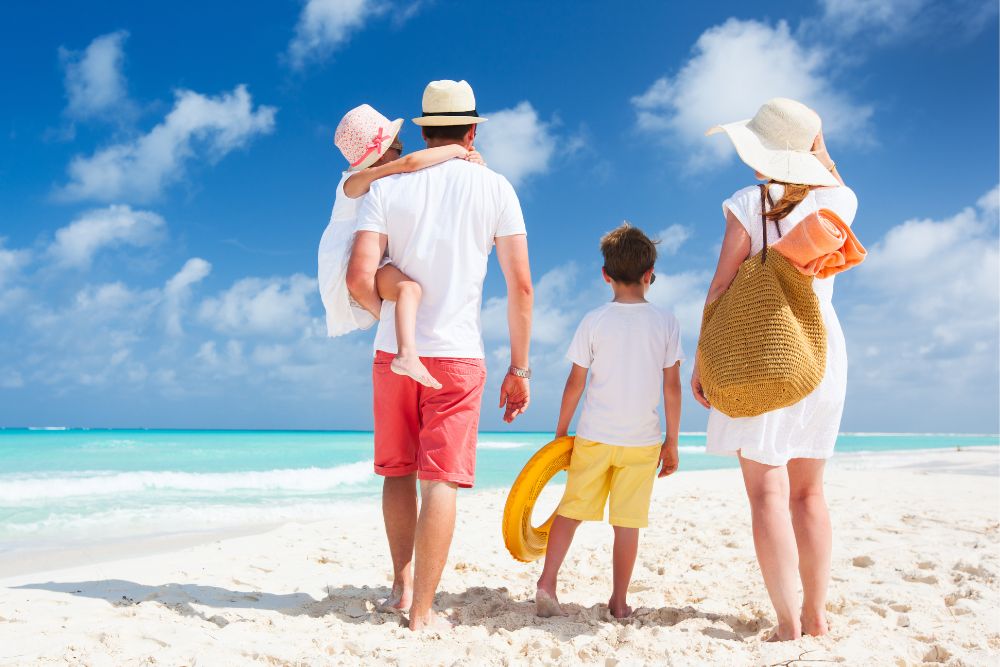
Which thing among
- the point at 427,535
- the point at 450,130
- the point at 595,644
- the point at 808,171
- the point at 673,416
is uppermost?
the point at 450,130

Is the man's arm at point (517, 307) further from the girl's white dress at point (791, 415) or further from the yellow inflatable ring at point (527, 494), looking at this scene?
the girl's white dress at point (791, 415)

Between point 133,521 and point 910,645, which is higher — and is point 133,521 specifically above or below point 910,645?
below

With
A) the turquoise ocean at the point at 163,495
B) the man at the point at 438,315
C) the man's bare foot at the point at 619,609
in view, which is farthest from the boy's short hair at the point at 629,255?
the turquoise ocean at the point at 163,495

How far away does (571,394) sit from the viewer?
3.27m

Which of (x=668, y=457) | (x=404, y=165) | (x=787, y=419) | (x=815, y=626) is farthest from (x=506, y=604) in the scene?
(x=404, y=165)

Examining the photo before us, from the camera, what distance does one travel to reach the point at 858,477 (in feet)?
32.6

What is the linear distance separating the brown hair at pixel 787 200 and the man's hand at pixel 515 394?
122 cm

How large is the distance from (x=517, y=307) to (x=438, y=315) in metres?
0.36

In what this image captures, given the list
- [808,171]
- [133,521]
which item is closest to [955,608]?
[808,171]

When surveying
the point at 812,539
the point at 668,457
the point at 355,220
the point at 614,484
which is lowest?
the point at 812,539

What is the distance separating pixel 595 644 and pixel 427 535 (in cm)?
77

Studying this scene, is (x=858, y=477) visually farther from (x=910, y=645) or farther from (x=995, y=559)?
(x=910, y=645)

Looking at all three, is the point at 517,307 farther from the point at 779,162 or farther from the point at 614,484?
the point at 779,162

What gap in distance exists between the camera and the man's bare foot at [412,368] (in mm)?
2760
